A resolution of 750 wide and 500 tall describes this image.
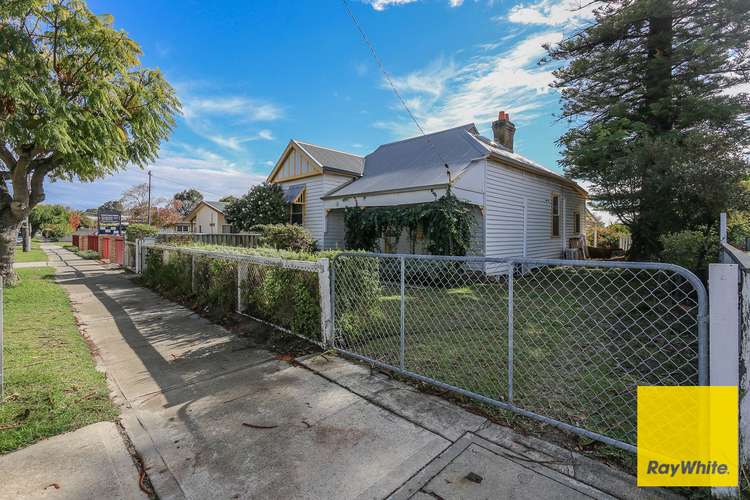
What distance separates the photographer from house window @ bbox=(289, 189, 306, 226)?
50.9 feet

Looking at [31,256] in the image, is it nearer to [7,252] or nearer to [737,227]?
[7,252]

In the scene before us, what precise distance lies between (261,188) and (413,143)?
7439 millimetres

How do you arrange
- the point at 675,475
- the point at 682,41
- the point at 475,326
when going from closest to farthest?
the point at 675,475 → the point at 475,326 → the point at 682,41

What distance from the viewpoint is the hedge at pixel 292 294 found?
4.56m

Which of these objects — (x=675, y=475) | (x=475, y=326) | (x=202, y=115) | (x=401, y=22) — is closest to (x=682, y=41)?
(x=401, y=22)

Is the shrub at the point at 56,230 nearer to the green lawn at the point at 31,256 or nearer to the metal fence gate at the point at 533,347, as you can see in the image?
the green lawn at the point at 31,256

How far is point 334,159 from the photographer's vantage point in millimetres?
16125

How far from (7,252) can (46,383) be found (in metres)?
8.36

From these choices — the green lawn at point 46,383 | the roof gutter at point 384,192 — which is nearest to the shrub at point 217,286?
the green lawn at point 46,383

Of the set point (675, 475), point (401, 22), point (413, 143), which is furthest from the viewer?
point (413, 143)

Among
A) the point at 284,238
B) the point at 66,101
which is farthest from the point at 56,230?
the point at 66,101

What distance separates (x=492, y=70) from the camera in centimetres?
1054

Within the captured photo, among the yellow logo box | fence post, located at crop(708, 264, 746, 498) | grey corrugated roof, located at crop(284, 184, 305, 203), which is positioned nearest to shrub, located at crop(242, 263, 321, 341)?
the yellow logo box

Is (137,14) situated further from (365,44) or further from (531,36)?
(531,36)
